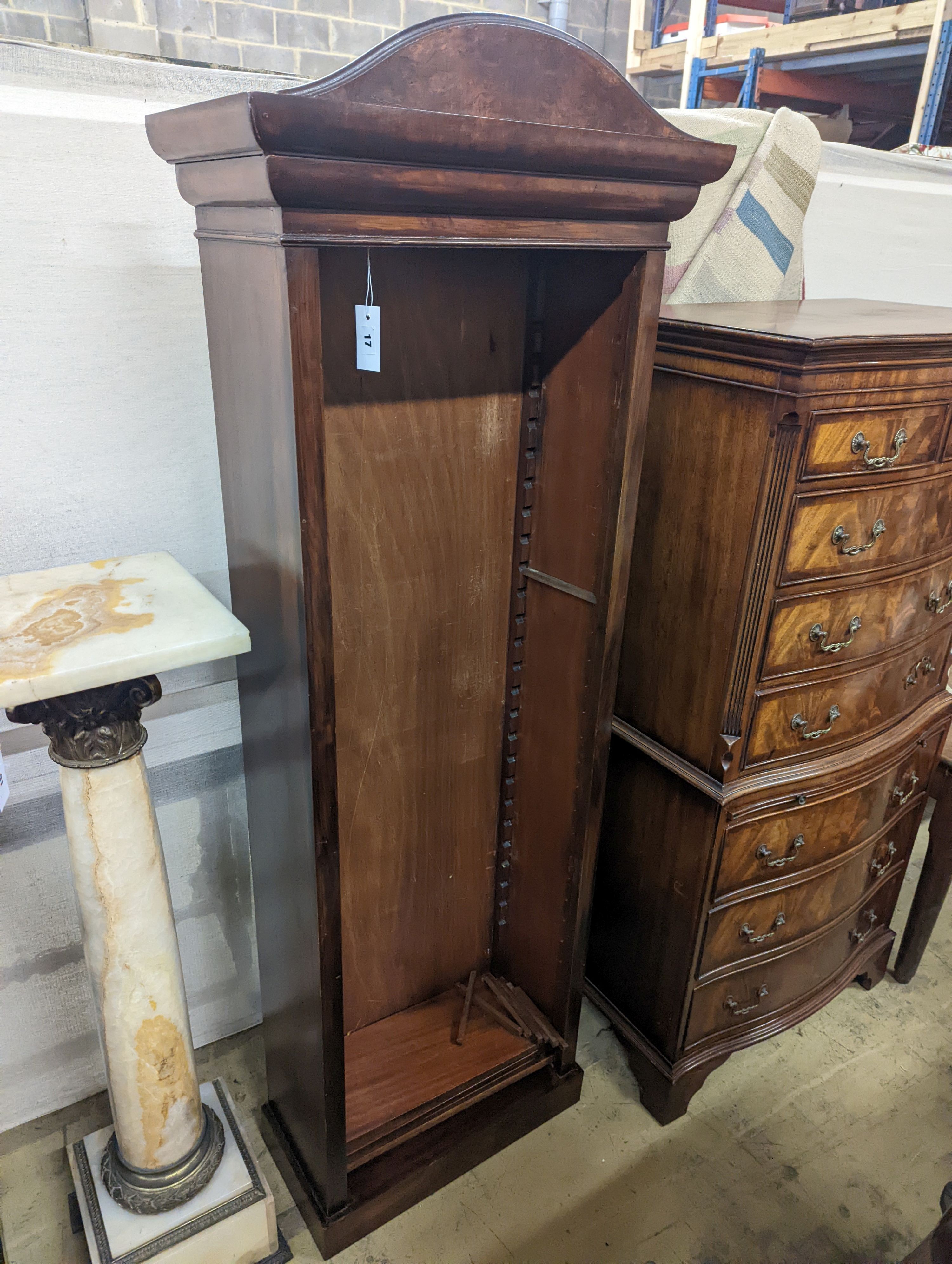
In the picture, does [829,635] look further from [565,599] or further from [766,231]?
[766,231]

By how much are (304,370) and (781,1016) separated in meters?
1.48

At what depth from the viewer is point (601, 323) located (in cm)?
116

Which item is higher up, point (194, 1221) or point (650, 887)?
point (650, 887)

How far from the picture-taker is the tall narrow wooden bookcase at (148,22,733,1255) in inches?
32.9

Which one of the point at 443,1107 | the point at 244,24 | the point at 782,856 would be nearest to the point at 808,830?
the point at 782,856

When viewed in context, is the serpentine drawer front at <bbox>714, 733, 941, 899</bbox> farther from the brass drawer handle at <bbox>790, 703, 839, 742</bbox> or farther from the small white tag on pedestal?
the small white tag on pedestal

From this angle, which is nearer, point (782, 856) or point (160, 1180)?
point (160, 1180)

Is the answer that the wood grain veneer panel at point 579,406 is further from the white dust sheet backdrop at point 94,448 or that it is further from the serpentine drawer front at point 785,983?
the serpentine drawer front at point 785,983

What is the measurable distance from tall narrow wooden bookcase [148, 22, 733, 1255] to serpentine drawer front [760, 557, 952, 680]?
0.24 meters

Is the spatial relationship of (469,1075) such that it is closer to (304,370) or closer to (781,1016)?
(781,1016)

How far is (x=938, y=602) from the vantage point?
1.50 meters

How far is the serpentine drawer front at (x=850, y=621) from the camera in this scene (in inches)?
50.0

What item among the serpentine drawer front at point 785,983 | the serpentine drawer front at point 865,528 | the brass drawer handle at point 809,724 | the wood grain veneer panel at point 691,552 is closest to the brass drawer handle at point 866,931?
the serpentine drawer front at point 785,983

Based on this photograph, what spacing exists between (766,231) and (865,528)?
73 cm
